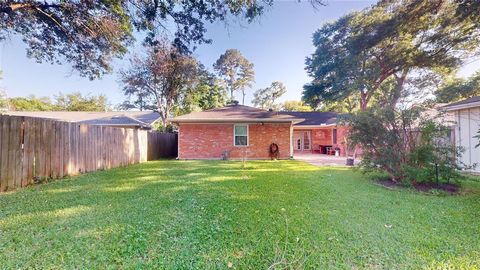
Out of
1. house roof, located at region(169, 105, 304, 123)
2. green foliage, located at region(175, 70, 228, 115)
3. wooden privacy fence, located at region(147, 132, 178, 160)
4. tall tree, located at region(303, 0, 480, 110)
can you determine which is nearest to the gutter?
tall tree, located at region(303, 0, 480, 110)

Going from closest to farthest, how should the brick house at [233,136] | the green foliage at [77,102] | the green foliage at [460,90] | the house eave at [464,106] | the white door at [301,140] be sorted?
the house eave at [464,106]
the brick house at [233,136]
the green foliage at [460,90]
the white door at [301,140]
the green foliage at [77,102]

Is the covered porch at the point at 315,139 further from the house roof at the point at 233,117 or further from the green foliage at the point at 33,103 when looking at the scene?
the green foliage at the point at 33,103

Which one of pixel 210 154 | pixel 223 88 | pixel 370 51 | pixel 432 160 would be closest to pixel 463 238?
pixel 432 160

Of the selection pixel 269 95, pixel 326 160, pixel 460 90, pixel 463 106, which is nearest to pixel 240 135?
pixel 326 160

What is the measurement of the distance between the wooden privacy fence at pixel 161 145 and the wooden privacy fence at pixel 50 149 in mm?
3214

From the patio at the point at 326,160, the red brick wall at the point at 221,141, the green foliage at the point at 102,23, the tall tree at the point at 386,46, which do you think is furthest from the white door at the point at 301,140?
the green foliage at the point at 102,23

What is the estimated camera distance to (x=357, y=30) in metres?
13.9

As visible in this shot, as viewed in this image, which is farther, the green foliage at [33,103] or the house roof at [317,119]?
the green foliage at [33,103]

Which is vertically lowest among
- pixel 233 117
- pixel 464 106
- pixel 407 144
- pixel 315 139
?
pixel 407 144

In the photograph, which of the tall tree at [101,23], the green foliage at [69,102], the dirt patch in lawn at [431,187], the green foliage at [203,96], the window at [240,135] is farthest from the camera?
the green foliage at [69,102]

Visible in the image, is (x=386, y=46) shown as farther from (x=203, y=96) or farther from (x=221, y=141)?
(x=203, y=96)

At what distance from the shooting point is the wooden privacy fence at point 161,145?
1347cm

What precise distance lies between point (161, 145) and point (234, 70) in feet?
72.2

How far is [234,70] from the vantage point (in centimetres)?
3331
